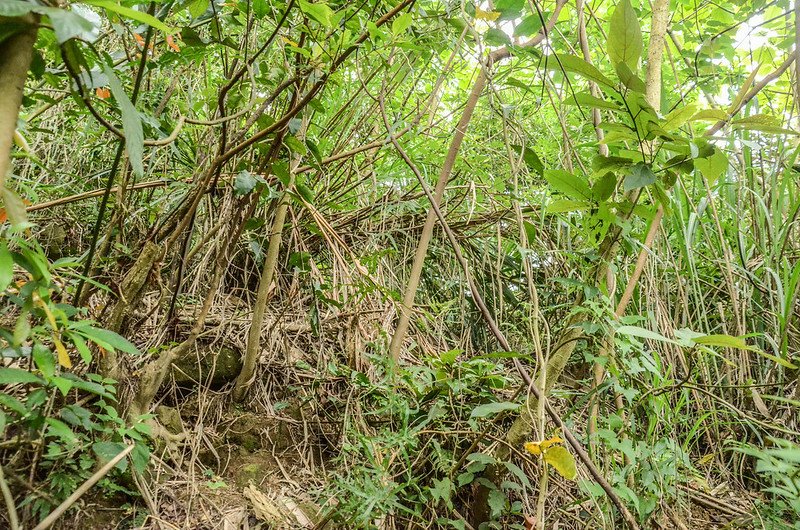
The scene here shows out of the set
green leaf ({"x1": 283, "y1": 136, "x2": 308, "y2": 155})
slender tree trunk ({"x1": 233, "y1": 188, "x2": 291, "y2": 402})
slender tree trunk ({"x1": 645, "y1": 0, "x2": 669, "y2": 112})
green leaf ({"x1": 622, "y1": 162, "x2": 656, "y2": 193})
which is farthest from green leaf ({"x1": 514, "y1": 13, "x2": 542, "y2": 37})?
slender tree trunk ({"x1": 233, "y1": 188, "x2": 291, "y2": 402})

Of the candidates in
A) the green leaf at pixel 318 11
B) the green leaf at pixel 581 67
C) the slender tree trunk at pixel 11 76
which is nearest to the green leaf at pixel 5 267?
the slender tree trunk at pixel 11 76

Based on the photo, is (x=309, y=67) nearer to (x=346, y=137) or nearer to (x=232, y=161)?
(x=232, y=161)

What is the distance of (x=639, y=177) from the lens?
104cm

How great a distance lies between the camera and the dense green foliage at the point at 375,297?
3.51 ft

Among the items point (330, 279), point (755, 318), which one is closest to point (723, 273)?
point (755, 318)

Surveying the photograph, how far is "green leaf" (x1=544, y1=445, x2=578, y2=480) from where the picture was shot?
966mm

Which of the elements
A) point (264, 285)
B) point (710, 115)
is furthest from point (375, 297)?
point (710, 115)

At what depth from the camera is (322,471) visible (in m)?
1.56

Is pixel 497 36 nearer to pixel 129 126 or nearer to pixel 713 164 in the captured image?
pixel 713 164

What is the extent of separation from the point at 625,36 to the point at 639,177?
283 millimetres

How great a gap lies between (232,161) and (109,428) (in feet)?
2.85

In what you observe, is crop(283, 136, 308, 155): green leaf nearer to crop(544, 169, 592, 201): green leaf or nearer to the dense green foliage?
the dense green foliage

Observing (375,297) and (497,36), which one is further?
(375,297)

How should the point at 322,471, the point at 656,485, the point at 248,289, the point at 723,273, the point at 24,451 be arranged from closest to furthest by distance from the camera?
the point at 24,451
the point at 656,485
the point at 322,471
the point at 723,273
the point at 248,289
